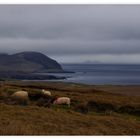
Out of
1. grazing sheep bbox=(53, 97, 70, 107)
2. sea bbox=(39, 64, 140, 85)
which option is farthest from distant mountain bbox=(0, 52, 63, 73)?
grazing sheep bbox=(53, 97, 70, 107)

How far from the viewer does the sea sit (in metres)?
11.9

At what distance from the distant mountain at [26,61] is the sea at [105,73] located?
28 cm

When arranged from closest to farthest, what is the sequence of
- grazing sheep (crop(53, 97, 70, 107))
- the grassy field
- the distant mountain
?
the grassy field → the distant mountain → grazing sheep (crop(53, 97, 70, 107))

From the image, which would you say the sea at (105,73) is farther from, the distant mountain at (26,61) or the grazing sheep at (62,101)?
the grazing sheep at (62,101)

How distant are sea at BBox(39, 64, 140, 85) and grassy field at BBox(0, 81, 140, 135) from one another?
0.35 meters

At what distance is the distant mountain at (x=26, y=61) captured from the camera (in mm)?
12086

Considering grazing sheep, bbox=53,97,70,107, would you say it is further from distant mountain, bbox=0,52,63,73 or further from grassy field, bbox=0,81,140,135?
distant mountain, bbox=0,52,63,73

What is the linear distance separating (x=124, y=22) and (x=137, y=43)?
68cm

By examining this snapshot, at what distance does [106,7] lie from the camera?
436 inches

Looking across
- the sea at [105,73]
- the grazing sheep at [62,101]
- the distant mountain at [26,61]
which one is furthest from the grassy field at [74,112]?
the distant mountain at [26,61]

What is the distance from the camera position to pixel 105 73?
472 inches

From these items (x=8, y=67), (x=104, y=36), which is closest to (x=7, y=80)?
(x=8, y=67)

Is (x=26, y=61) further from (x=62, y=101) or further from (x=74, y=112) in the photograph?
(x=62, y=101)

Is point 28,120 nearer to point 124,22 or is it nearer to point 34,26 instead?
point 34,26
